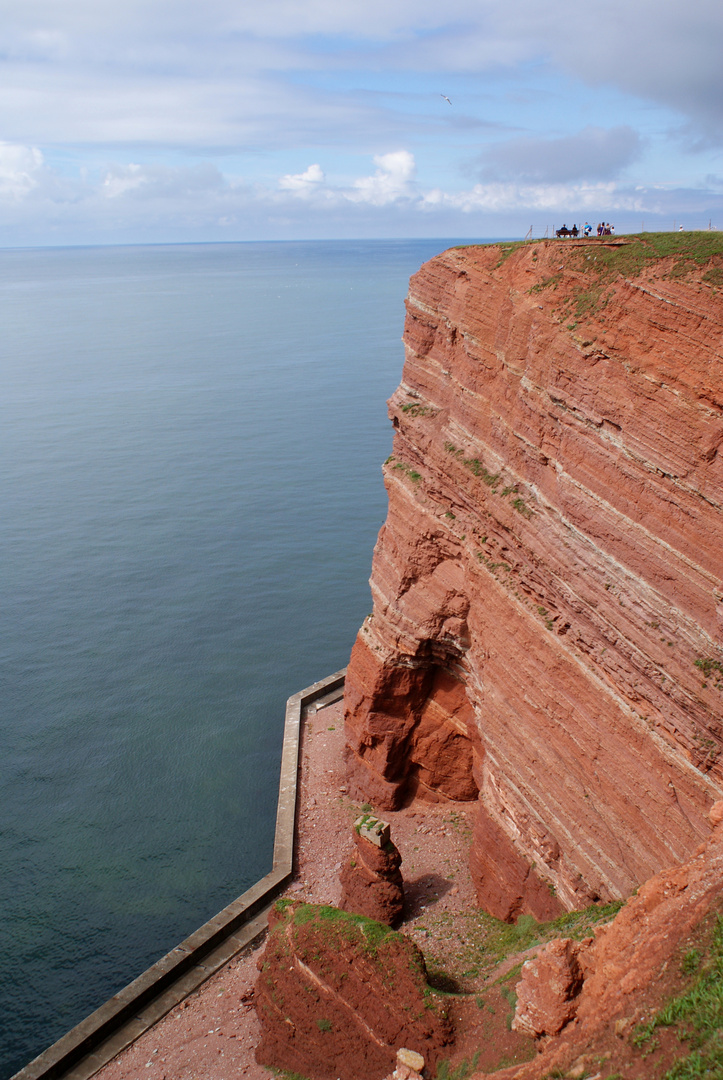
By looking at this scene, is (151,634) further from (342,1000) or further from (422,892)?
(342,1000)

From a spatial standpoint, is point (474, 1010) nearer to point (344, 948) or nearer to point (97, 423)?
point (344, 948)

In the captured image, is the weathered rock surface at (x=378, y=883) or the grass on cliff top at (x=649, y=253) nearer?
the grass on cliff top at (x=649, y=253)

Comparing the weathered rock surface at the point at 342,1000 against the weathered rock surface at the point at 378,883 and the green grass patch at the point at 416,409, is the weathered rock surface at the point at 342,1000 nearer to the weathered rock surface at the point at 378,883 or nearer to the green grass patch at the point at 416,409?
the weathered rock surface at the point at 378,883

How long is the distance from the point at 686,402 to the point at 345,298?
17275 centimetres

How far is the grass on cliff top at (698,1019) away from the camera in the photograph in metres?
9.68

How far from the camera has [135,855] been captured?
28.6 m

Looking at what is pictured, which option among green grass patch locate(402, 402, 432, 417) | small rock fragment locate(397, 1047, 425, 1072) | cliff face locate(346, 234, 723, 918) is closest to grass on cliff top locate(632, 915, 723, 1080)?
cliff face locate(346, 234, 723, 918)

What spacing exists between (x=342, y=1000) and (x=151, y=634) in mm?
27468

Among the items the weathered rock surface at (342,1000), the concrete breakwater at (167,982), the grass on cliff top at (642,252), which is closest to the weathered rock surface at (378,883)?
the weathered rock surface at (342,1000)

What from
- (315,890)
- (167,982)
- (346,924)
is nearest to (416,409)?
(346,924)

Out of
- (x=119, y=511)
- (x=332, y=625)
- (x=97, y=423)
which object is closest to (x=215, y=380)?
(x=97, y=423)

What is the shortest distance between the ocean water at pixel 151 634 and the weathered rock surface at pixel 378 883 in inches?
251

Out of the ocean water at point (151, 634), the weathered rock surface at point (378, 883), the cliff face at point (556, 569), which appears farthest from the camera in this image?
the ocean water at point (151, 634)

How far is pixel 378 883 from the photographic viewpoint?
22.3 m
